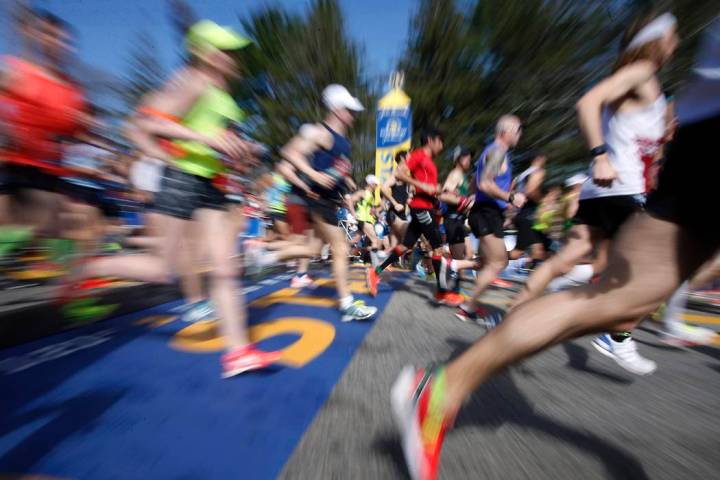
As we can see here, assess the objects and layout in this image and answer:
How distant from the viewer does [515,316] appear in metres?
1.08

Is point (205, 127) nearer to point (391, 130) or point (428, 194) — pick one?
point (428, 194)

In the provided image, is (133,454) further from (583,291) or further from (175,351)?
(583,291)

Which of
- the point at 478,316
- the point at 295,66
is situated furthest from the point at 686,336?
the point at 295,66

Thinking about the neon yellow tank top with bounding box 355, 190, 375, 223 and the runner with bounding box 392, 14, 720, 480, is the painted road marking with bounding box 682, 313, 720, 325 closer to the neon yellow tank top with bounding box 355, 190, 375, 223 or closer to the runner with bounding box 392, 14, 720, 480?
the runner with bounding box 392, 14, 720, 480

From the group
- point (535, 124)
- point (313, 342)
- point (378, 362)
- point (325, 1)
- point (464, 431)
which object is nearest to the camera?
point (464, 431)

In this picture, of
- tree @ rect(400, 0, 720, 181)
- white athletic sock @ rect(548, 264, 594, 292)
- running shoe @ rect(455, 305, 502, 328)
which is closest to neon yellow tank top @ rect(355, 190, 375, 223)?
white athletic sock @ rect(548, 264, 594, 292)

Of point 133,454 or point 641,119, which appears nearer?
point 133,454

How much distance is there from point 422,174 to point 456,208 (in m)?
0.73

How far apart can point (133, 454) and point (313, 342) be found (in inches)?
55.4

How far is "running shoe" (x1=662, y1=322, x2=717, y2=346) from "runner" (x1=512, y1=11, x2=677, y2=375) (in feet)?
2.84

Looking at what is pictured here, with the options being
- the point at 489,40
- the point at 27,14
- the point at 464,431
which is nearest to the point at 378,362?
the point at 464,431

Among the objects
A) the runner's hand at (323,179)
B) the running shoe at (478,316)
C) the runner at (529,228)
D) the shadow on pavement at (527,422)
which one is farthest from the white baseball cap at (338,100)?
the runner at (529,228)

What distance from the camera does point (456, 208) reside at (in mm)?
4301

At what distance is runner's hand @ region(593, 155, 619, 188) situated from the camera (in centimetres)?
138
